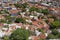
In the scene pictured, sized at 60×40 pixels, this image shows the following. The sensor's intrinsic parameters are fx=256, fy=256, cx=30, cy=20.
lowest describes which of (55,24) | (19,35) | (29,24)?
(55,24)

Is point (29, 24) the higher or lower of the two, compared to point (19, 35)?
lower

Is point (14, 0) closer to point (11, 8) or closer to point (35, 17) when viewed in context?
point (11, 8)

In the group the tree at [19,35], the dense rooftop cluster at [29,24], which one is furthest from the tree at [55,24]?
the tree at [19,35]

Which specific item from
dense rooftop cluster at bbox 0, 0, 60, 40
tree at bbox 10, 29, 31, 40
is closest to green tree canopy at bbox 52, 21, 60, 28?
dense rooftop cluster at bbox 0, 0, 60, 40

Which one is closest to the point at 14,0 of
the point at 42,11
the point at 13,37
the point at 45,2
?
the point at 45,2

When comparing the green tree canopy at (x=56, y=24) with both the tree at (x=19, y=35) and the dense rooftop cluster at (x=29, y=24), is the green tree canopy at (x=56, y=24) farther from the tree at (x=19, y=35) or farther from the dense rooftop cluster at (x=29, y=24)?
the tree at (x=19, y=35)

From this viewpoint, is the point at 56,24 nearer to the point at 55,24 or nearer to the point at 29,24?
the point at 55,24

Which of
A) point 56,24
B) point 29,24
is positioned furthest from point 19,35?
point 56,24

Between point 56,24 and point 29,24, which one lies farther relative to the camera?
point 56,24

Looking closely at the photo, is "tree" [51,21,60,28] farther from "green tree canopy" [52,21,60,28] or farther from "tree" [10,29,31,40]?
"tree" [10,29,31,40]
